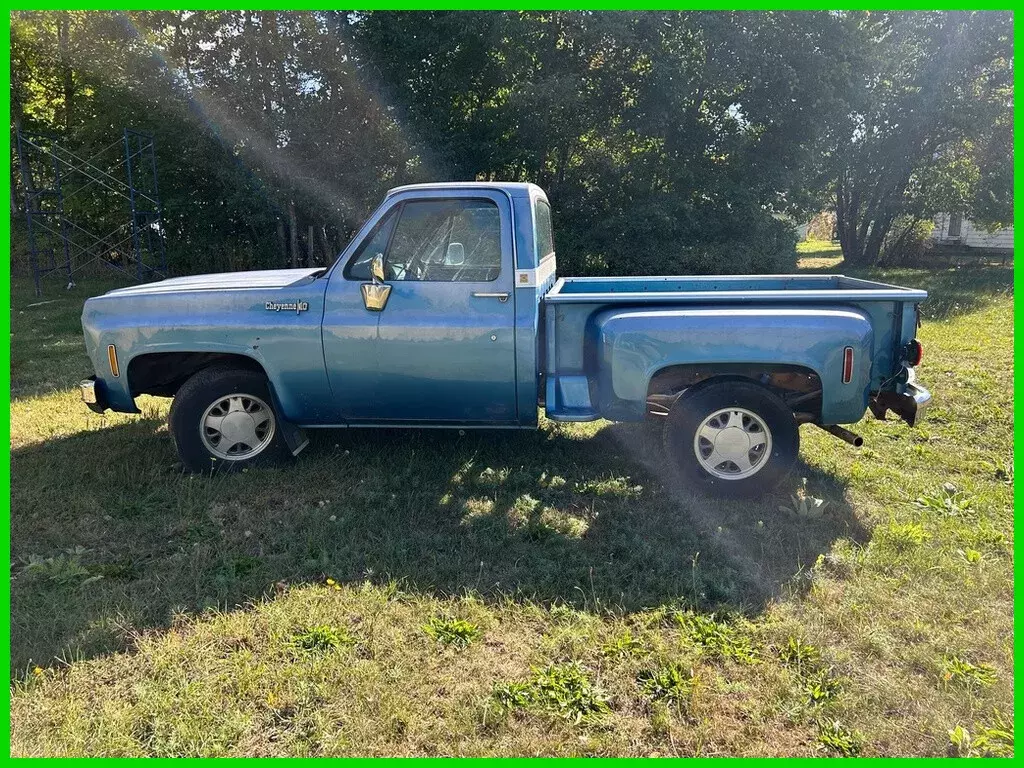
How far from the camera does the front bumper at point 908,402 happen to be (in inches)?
168

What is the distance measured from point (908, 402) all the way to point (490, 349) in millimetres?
2611

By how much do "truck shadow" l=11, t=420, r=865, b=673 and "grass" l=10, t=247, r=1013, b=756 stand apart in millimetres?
18

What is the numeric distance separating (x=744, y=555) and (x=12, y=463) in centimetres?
514

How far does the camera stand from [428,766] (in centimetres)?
250

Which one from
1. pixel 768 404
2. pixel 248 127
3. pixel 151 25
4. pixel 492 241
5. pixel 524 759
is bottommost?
pixel 524 759

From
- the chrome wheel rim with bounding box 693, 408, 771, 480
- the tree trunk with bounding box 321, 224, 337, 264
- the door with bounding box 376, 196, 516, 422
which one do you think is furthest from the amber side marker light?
the tree trunk with bounding box 321, 224, 337, 264

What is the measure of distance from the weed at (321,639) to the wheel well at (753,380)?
236 cm

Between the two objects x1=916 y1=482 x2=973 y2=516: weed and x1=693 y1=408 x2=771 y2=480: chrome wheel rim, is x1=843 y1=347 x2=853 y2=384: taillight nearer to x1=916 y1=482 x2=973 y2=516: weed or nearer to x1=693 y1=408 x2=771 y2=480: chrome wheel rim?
x1=693 y1=408 x2=771 y2=480: chrome wheel rim

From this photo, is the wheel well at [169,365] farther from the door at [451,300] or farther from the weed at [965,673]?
the weed at [965,673]

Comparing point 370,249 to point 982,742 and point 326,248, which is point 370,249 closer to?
point 982,742

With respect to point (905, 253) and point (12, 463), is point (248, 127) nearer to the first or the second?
point (12, 463)

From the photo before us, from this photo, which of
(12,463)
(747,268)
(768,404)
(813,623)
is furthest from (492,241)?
(747,268)

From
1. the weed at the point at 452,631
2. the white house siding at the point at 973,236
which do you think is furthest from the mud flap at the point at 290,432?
the white house siding at the point at 973,236

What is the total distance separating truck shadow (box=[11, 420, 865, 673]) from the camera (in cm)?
350
